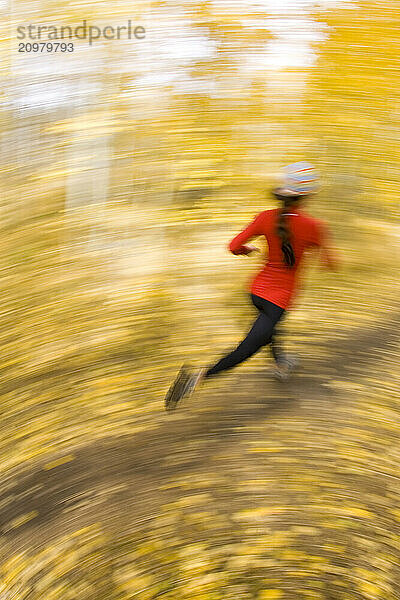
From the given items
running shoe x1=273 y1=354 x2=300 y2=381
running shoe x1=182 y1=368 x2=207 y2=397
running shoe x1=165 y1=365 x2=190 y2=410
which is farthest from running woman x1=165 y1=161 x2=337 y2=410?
running shoe x1=273 y1=354 x2=300 y2=381

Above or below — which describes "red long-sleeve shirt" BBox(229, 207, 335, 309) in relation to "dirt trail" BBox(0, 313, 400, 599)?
above

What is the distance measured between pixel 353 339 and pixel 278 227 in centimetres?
191

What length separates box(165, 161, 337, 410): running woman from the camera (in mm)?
3840

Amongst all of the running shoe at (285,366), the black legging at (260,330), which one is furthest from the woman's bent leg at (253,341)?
the running shoe at (285,366)

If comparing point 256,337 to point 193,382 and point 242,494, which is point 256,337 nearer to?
point 193,382

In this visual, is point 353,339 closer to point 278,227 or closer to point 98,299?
point 278,227

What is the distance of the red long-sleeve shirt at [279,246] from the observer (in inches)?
156

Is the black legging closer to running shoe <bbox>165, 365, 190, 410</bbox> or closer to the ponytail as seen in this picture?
the ponytail

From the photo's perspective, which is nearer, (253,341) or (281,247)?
(281,247)

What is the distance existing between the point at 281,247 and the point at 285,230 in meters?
0.14

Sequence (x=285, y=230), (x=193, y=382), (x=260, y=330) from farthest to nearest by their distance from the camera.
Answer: (x=193, y=382)
(x=260, y=330)
(x=285, y=230)

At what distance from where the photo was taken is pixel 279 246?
4.02m

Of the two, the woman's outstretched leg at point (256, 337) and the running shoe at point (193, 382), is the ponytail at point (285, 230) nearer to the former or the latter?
the woman's outstretched leg at point (256, 337)

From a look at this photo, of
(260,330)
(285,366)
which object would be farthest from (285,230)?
(285,366)
